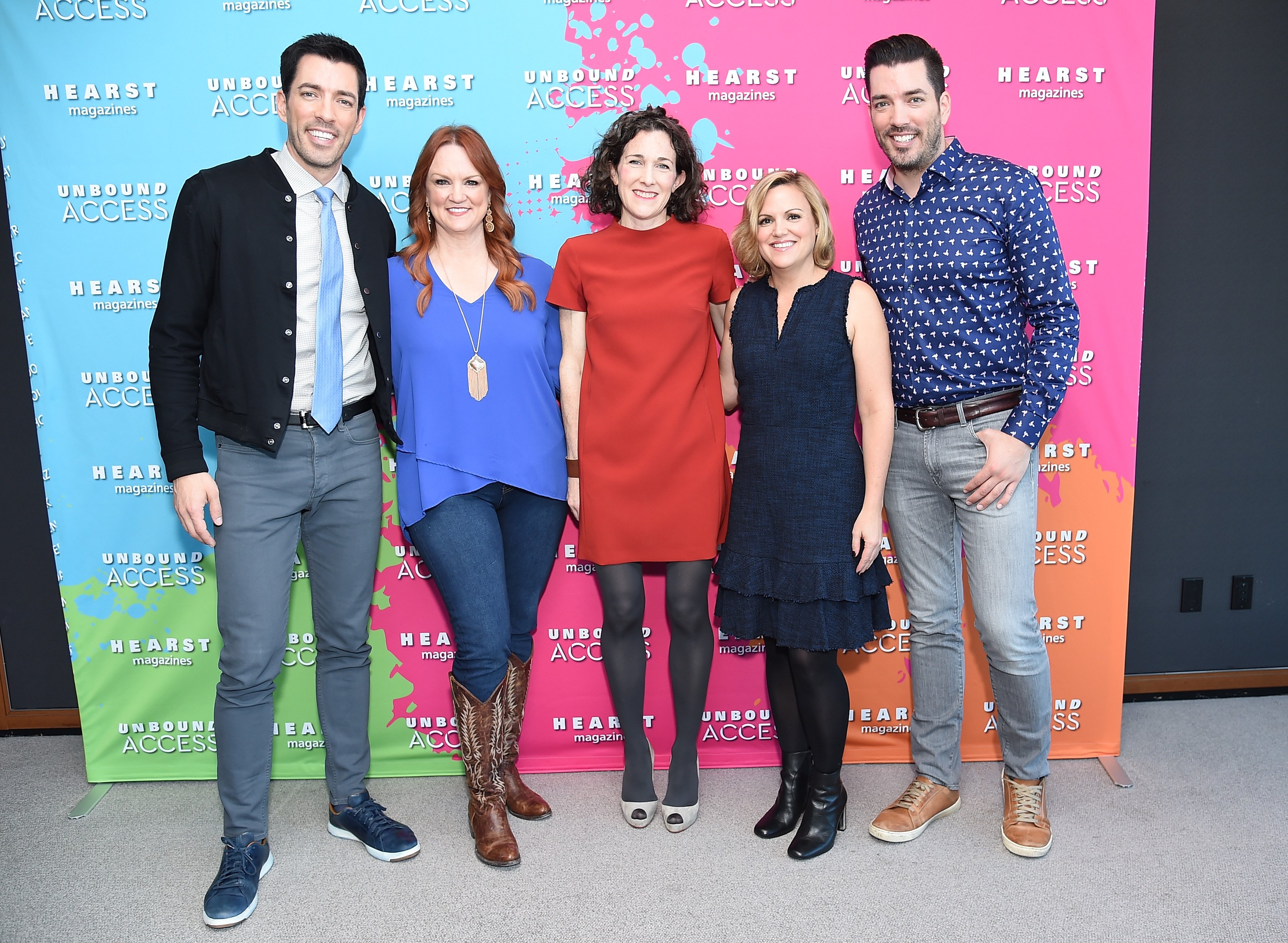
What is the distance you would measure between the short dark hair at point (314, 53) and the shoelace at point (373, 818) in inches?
75.8

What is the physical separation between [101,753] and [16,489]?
0.98 meters

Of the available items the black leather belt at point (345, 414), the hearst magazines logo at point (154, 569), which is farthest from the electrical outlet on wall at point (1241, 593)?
the hearst magazines logo at point (154, 569)

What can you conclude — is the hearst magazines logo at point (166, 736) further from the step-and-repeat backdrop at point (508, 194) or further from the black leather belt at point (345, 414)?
the black leather belt at point (345, 414)

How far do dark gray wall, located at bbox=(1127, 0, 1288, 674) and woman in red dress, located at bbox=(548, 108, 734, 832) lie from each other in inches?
68.1

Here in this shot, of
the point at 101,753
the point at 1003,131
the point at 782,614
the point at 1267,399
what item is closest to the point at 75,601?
the point at 101,753

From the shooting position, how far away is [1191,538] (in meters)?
3.14

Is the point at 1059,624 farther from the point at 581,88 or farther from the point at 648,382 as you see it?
the point at 581,88

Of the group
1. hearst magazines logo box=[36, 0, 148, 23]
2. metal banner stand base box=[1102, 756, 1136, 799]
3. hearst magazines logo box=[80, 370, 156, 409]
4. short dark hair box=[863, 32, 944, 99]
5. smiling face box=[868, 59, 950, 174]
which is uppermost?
hearst magazines logo box=[36, 0, 148, 23]

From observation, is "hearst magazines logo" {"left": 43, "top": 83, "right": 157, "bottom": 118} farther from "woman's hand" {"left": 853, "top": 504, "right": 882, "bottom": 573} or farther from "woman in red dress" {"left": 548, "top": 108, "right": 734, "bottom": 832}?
"woman's hand" {"left": 853, "top": 504, "right": 882, "bottom": 573}

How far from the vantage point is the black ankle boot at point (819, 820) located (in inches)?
91.1

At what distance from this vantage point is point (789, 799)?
7.97ft


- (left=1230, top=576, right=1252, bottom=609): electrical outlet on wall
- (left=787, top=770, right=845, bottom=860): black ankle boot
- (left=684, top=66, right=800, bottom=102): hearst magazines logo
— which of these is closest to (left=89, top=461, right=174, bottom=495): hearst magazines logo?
(left=684, top=66, right=800, bottom=102): hearst magazines logo

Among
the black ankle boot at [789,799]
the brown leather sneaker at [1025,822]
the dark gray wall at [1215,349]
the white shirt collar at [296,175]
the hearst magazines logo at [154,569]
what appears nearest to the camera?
the white shirt collar at [296,175]

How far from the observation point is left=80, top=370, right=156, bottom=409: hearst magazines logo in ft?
8.75
